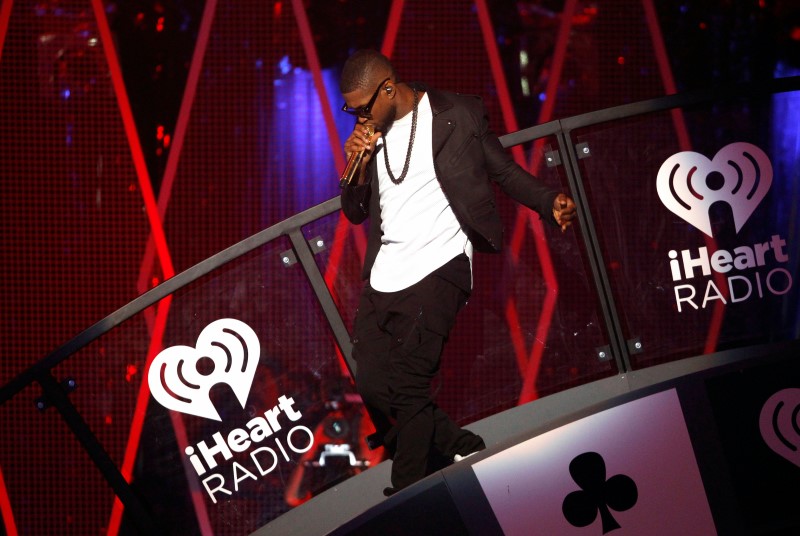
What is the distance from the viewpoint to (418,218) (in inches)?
114

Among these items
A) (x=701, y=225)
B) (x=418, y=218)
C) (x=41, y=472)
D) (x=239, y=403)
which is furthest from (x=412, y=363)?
(x=41, y=472)

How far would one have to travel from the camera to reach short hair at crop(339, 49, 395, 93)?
2.79 meters

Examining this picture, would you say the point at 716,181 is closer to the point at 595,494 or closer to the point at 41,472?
the point at 595,494

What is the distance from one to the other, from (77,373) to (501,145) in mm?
1857

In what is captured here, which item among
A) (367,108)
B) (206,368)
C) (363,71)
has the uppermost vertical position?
(363,71)

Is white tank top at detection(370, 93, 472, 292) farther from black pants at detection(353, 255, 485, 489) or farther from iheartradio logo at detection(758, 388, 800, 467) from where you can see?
iheartradio logo at detection(758, 388, 800, 467)

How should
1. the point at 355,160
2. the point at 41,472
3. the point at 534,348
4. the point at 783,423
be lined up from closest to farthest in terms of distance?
the point at 355,160 → the point at 783,423 → the point at 534,348 → the point at 41,472

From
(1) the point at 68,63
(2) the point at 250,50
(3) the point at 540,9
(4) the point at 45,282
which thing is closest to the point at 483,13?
(3) the point at 540,9

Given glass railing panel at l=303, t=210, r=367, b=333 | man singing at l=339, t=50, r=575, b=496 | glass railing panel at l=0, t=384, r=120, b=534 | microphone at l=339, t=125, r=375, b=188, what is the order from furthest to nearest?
glass railing panel at l=0, t=384, r=120, b=534 → glass railing panel at l=303, t=210, r=367, b=333 → man singing at l=339, t=50, r=575, b=496 → microphone at l=339, t=125, r=375, b=188

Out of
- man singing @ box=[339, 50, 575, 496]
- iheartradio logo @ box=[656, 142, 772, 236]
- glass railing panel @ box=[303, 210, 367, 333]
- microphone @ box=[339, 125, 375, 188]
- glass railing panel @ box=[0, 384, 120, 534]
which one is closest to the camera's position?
microphone @ box=[339, 125, 375, 188]

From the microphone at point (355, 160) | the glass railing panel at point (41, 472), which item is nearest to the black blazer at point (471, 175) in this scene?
the microphone at point (355, 160)

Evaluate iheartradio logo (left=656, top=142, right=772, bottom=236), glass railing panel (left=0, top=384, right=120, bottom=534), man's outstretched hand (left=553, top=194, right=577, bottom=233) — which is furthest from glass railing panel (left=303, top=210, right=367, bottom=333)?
glass railing panel (left=0, top=384, right=120, bottom=534)

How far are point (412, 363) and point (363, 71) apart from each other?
987 millimetres

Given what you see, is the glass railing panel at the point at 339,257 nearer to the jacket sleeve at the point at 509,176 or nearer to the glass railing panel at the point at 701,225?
the jacket sleeve at the point at 509,176
